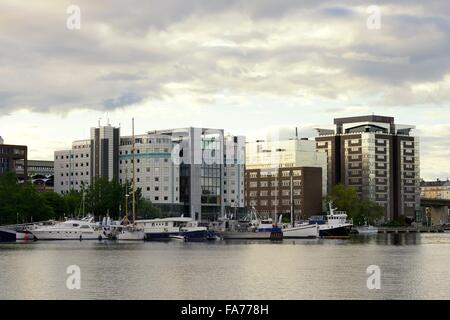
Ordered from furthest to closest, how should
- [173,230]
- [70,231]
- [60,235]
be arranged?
[173,230] → [70,231] → [60,235]

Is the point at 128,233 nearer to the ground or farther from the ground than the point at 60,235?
farther from the ground

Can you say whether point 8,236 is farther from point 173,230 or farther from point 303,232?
point 303,232

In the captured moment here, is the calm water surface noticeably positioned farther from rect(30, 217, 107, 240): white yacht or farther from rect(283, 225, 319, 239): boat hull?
rect(283, 225, 319, 239): boat hull

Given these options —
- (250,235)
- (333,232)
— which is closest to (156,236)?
(250,235)

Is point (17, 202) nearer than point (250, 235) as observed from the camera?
Yes

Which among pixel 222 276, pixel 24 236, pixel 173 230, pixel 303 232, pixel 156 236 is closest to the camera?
pixel 222 276

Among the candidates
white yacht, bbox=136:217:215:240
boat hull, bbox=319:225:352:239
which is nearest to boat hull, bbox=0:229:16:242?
white yacht, bbox=136:217:215:240

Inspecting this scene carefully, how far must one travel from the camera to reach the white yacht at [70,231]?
559 feet

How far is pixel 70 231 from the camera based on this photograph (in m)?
171

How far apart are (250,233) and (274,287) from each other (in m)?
124

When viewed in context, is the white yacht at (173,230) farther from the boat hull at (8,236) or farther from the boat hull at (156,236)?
the boat hull at (8,236)

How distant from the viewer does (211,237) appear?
18175 cm

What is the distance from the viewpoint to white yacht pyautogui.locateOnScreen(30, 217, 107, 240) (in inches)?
6703
